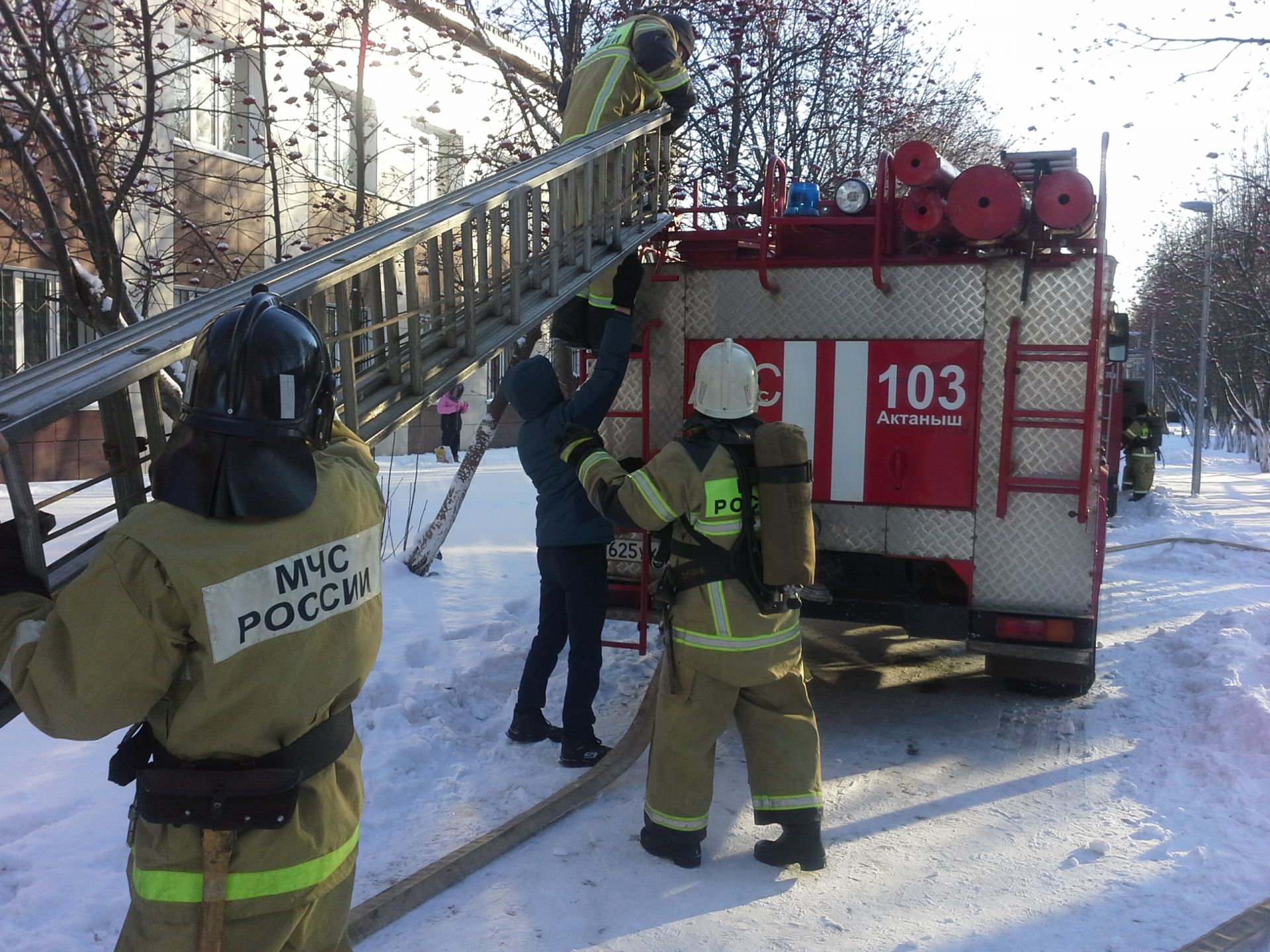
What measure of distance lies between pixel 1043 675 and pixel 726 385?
2573mm

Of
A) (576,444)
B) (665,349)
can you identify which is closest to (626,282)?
(665,349)

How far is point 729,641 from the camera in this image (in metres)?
3.62

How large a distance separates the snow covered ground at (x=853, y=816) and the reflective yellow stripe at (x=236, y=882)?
49.1 inches

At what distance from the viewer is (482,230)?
13.2 feet

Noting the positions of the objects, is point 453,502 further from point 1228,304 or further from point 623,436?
point 1228,304

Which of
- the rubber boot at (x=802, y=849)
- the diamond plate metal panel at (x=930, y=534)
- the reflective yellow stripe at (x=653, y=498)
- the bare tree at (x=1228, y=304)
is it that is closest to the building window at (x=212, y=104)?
the reflective yellow stripe at (x=653, y=498)

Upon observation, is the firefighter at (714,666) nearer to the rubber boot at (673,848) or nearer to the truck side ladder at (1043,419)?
the rubber boot at (673,848)

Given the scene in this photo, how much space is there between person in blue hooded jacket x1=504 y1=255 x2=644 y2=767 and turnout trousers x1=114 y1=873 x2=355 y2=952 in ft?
8.08

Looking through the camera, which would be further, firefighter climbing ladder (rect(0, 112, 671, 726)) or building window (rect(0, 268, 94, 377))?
building window (rect(0, 268, 94, 377))

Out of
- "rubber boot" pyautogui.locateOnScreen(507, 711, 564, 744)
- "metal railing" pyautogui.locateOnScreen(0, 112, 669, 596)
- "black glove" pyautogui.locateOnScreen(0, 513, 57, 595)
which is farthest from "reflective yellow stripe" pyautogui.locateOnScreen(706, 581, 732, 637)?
"black glove" pyautogui.locateOnScreen(0, 513, 57, 595)

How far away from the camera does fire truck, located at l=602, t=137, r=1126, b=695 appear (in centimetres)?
471

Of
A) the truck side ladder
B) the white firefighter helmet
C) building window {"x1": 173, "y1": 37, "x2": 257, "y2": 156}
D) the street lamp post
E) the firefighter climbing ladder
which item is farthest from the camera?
the street lamp post

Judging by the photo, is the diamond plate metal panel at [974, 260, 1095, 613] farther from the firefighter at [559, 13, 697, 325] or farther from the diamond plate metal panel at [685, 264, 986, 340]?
the firefighter at [559, 13, 697, 325]

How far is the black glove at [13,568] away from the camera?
69.5 inches
